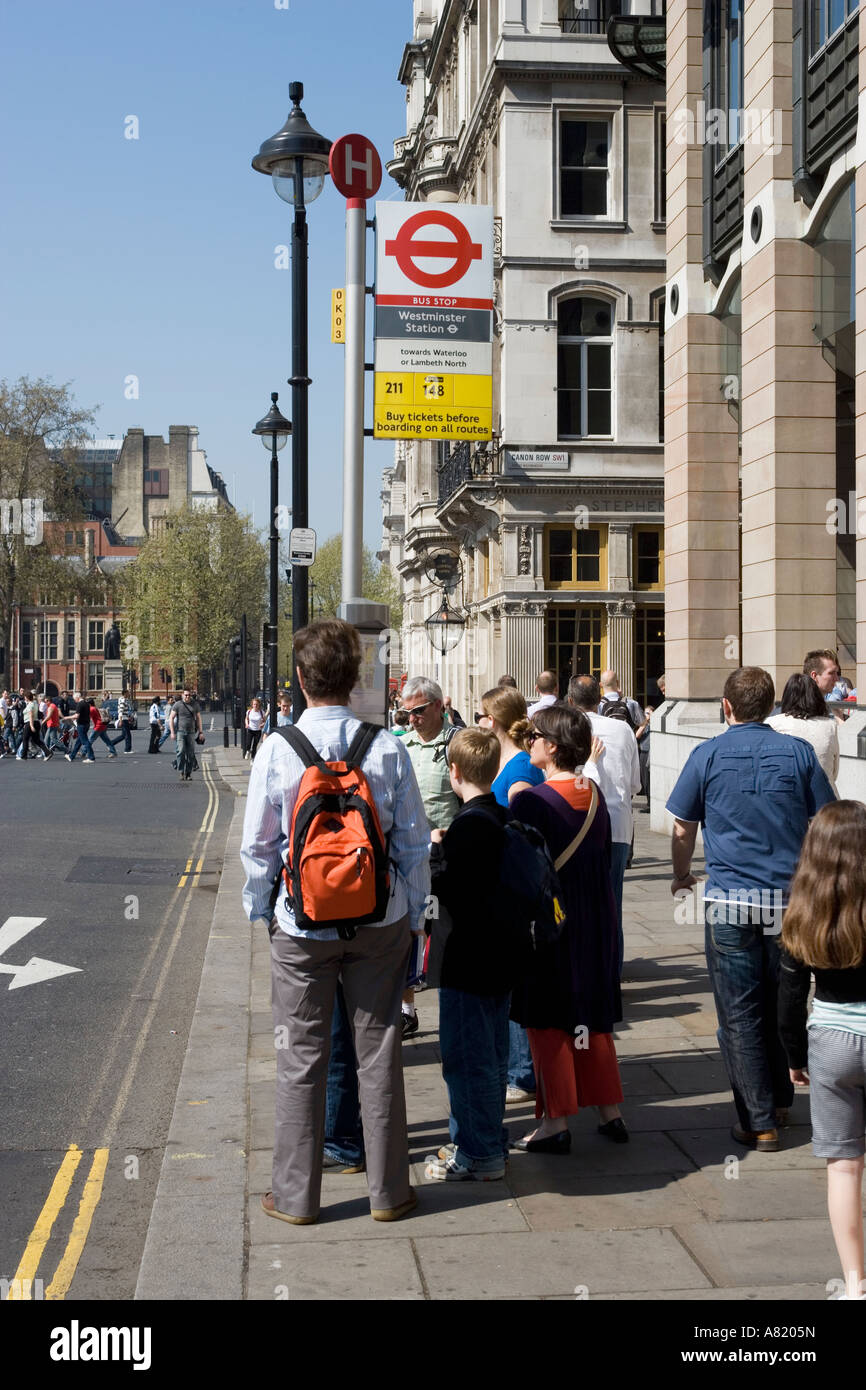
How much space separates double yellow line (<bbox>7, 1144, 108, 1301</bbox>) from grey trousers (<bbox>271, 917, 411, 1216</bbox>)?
0.73 metres

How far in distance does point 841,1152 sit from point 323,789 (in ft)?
6.19

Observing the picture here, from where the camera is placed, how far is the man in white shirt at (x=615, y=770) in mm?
8305

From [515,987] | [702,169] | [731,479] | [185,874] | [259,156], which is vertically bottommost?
[185,874]

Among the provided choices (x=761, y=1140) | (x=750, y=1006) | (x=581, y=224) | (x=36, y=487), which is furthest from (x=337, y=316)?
(x=36, y=487)

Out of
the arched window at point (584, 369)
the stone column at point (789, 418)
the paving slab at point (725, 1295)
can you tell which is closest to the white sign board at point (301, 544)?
the stone column at point (789, 418)

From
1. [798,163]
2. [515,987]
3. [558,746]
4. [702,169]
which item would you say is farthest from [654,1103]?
[702,169]

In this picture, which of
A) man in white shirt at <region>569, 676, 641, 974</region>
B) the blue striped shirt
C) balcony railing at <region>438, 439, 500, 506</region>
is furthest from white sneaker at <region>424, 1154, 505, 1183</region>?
balcony railing at <region>438, 439, 500, 506</region>

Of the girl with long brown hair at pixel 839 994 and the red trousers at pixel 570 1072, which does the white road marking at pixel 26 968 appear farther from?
the girl with long brown hair at pixel 839 994

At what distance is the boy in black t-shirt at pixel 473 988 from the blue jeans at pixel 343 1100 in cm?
36

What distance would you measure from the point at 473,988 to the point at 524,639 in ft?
85.4

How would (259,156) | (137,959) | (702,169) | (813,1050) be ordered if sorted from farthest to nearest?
(702,169), (259,156), (137,959), (813,1050)

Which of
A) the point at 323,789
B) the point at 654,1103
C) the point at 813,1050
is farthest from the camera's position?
the point at 654,1103
